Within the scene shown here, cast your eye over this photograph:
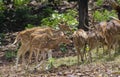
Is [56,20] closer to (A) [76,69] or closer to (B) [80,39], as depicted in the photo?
(B) [80,39]

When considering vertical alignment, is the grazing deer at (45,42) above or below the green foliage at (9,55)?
above

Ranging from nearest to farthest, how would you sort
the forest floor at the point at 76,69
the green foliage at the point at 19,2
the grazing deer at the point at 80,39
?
the forest floor at the point at 76,69
the grazing deer at the point at 80,39
the green foliage at the point at 19,2

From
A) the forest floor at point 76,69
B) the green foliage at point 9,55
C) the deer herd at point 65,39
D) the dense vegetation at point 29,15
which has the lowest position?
the green foliage at point 9,55

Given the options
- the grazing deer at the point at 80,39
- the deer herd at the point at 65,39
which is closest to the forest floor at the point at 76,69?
the deer herd at the point at 65,39

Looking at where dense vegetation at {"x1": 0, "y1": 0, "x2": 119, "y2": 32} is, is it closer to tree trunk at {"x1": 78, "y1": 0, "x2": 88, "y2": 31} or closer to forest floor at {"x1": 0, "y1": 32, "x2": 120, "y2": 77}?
tree trunk at {"x1": 78, "y1": 0, "x2": 88, "y2": 31}

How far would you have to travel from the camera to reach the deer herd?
31.3 feet

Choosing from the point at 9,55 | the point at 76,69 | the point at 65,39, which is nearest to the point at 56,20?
the point at 9,55

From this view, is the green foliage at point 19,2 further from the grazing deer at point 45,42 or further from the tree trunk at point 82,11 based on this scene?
the grazing deer at point 45,42

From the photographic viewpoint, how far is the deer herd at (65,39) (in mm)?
9552

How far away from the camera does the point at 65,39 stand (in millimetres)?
9930

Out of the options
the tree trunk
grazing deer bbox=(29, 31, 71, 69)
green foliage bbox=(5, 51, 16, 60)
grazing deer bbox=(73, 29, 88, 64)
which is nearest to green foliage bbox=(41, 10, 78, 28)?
the tree trunk

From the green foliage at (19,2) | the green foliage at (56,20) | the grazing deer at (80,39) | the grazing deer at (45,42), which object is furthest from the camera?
the green foliage at (19,2)

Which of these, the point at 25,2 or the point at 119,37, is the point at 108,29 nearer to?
the point at 119,37

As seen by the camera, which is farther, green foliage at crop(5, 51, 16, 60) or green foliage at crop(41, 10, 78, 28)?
green foliage at crop(41, 10, 78, 28)
